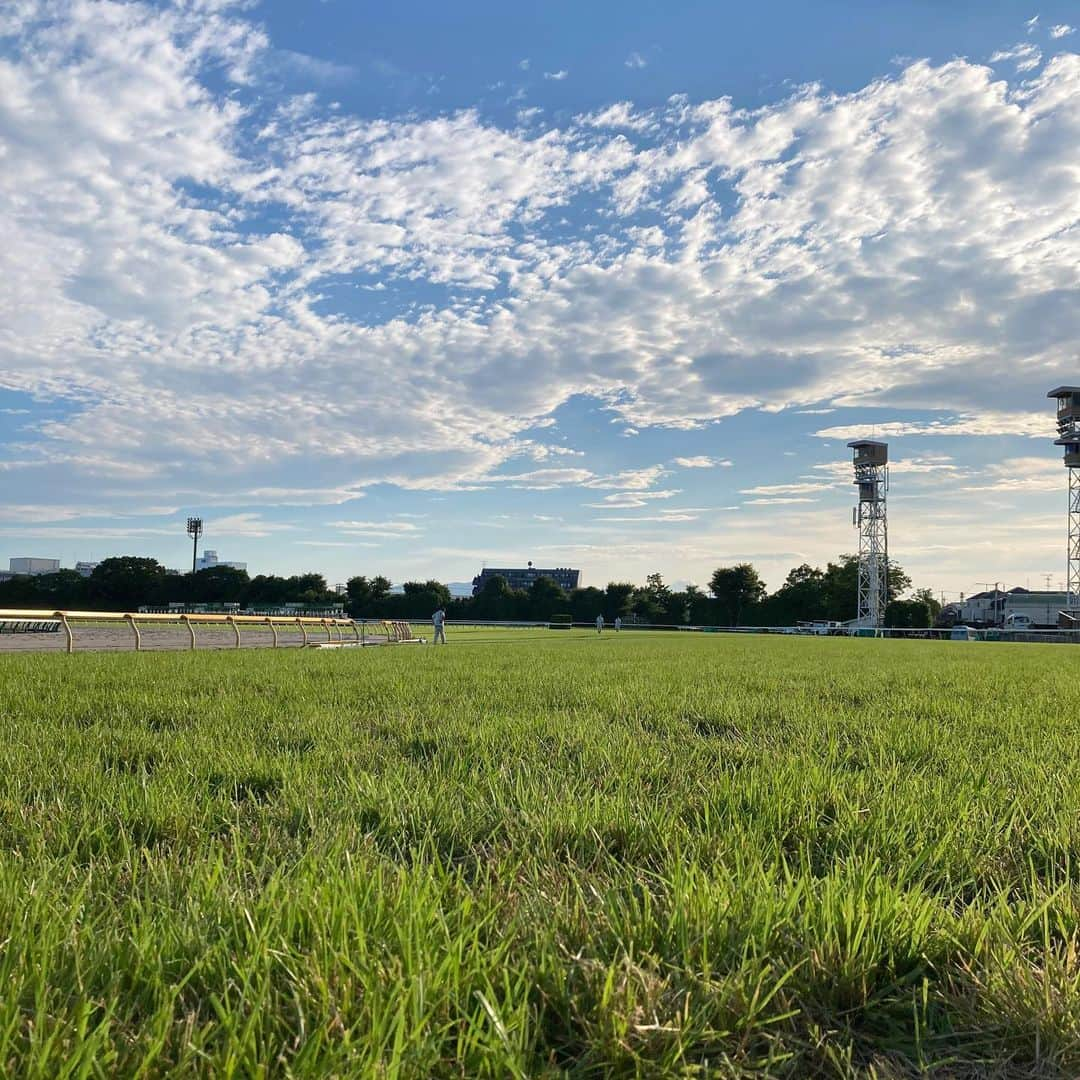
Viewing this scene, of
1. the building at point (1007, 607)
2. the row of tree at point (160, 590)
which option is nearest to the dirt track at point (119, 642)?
the row of tree at point (160, 590)

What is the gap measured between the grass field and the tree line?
9806cm

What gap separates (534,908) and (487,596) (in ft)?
370

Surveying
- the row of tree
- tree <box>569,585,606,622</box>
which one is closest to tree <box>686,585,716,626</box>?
tree <box>569,585,606,622</box>

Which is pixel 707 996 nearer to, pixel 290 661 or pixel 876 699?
pixel 876 699

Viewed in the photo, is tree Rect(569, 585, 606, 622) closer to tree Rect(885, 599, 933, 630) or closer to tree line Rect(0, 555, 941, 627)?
tree line Rect(0, 555, 941, 627)

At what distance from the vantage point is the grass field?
1.67 meters

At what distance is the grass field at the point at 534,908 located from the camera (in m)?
1.67

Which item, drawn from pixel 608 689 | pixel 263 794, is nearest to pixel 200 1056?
pixel 263 794

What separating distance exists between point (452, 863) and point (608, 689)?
620 cm

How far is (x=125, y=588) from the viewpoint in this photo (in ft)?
386

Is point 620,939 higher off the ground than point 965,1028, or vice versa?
point 620,939

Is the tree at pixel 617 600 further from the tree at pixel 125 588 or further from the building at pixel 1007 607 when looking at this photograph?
the tree at pixel 125 588

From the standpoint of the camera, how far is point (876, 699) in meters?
8.50

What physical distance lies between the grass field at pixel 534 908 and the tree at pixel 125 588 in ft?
408
